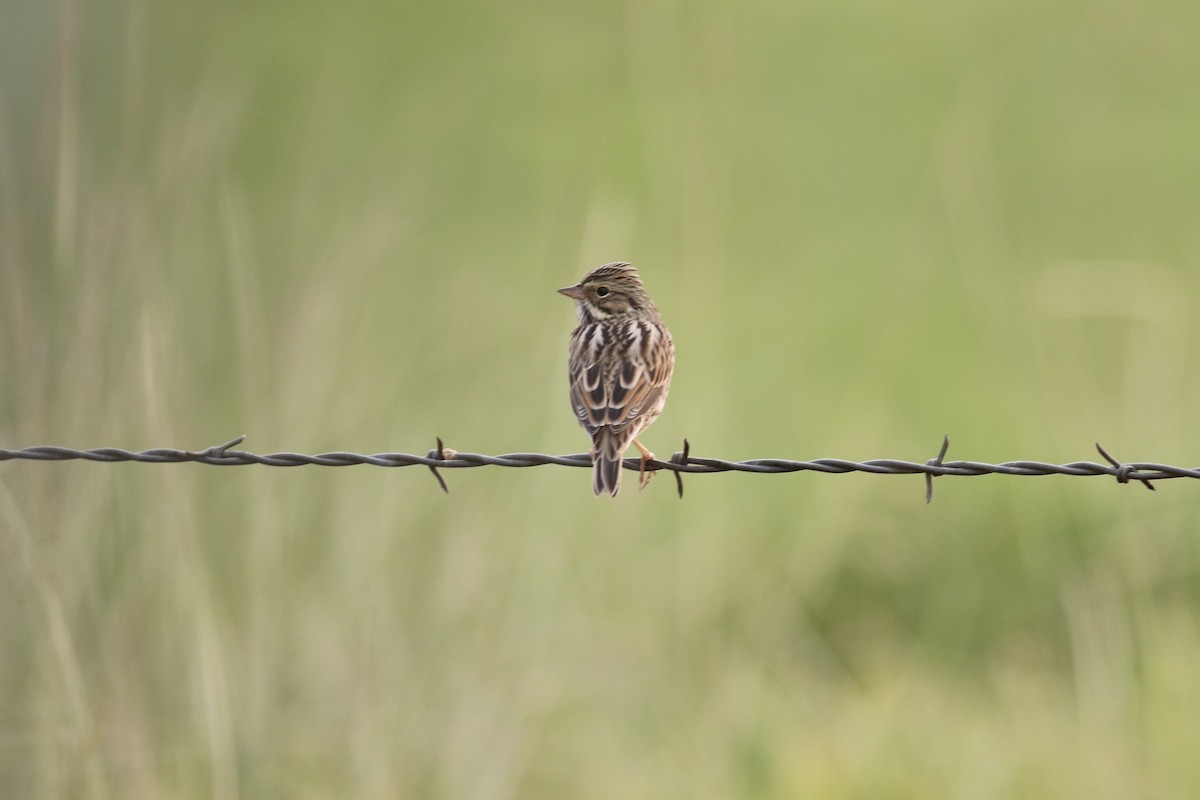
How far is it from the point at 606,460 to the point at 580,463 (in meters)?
0.64

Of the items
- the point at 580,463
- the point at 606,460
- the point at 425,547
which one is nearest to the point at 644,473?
the point at 606,460

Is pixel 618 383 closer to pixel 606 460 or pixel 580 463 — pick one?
pixel 606 460

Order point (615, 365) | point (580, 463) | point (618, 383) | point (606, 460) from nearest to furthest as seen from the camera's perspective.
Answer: point (580, 463) < point (606, 460) < point (618, 383) < point (615, 365)

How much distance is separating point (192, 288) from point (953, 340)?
16270 mm

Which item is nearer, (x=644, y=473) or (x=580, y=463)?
(x=580, y=463)

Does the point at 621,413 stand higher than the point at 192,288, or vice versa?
the point at 192,288

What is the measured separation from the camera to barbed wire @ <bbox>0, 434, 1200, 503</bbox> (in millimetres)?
4695

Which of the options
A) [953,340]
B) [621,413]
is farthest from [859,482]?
[953,340]

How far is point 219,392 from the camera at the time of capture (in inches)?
300

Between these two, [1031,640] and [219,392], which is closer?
[219,392]

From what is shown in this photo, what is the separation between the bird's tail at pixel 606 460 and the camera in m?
5.74

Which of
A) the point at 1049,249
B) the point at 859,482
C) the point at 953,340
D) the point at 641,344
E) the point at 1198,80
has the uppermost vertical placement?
the point at 1198,80

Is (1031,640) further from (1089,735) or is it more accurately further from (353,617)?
(353,617)

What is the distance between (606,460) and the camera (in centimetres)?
588
